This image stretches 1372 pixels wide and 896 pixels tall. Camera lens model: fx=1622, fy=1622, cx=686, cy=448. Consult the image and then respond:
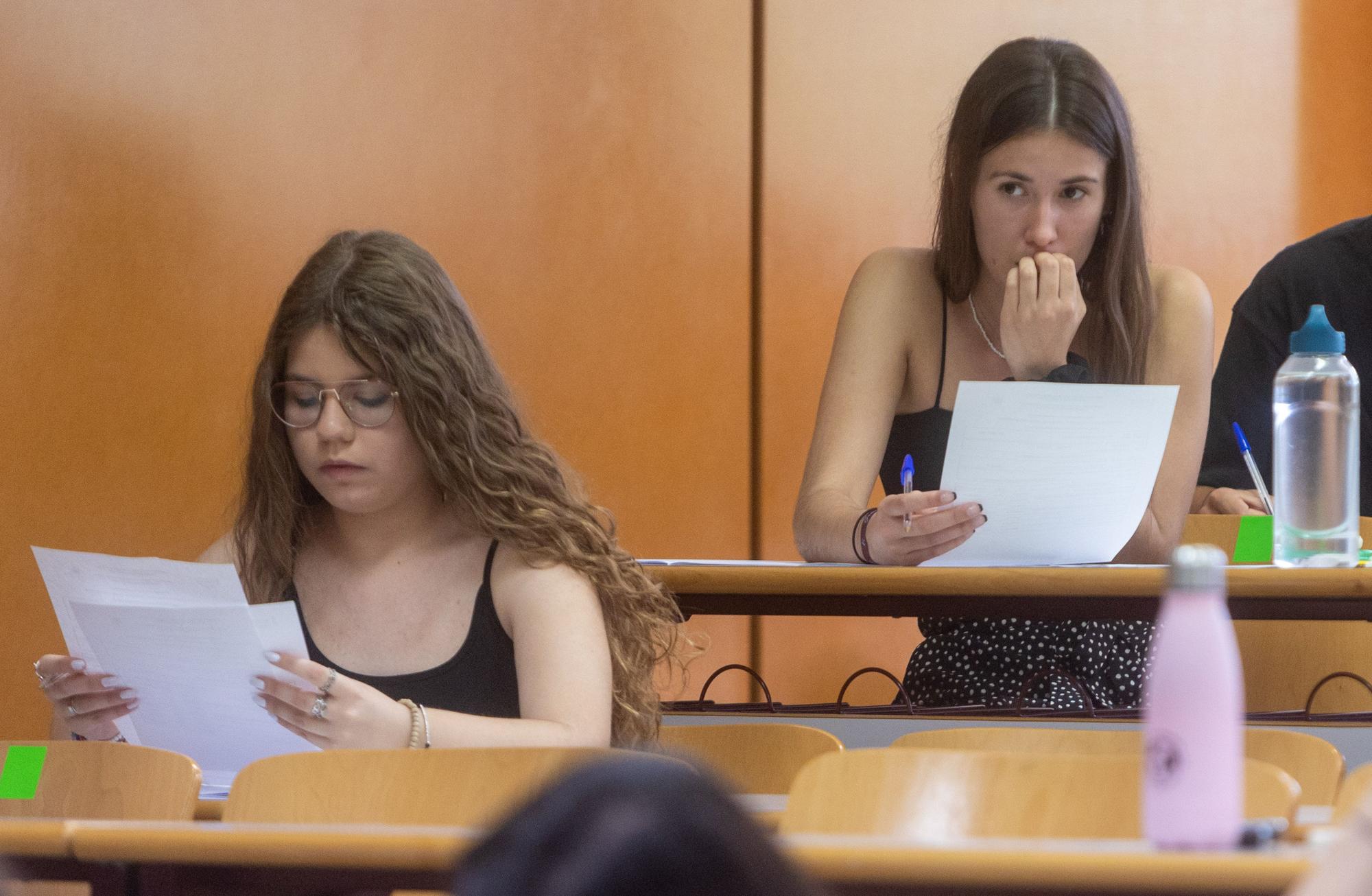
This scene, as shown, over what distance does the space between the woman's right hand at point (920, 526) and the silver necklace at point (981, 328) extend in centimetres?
53

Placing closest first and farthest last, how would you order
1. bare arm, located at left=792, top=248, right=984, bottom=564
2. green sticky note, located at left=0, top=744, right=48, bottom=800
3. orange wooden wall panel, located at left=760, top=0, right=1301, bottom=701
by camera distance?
green sticky note, located at left=0, top=744, right=48, bottom=800, bare arm, located at left=792, top=248, right=984, bottom=564, orange wooden wall panel, located at left=760, top=0, right=1301, bottom=701

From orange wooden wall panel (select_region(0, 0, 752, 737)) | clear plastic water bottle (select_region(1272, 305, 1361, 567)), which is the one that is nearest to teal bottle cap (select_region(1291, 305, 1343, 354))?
clear plastic water bottle (select_region(1272, 305, 1361, 567))

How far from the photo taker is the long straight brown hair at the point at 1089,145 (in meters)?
2.17

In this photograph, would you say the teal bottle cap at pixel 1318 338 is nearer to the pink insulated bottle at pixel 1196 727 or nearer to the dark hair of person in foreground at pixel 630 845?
the pink insulated bottle at pixel 1196 727

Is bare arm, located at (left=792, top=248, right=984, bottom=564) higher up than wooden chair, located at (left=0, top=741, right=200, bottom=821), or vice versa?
bare arm, located at (left=792, top=248, right=984, bottom=564)

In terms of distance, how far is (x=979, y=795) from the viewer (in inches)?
43.1

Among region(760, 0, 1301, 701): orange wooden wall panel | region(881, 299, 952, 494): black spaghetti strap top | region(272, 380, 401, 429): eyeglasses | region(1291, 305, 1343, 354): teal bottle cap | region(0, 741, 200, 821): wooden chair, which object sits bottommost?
region(0, 741, 200, 821): wooden chair

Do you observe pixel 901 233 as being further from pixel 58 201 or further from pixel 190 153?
pixel 58 201

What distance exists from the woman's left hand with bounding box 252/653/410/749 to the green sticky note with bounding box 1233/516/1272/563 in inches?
42.3

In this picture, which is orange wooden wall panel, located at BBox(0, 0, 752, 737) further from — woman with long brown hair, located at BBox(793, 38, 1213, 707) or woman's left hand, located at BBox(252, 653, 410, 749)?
woman's left hand, located at BBox(252, 653, 410, 749)

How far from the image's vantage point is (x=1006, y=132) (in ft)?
7.17

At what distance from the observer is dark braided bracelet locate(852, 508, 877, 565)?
1.94 metres

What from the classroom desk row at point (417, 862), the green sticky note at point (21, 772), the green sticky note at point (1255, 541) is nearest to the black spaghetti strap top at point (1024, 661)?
the green sticky note at point (1255, 541)

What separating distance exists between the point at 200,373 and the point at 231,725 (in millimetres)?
1567
